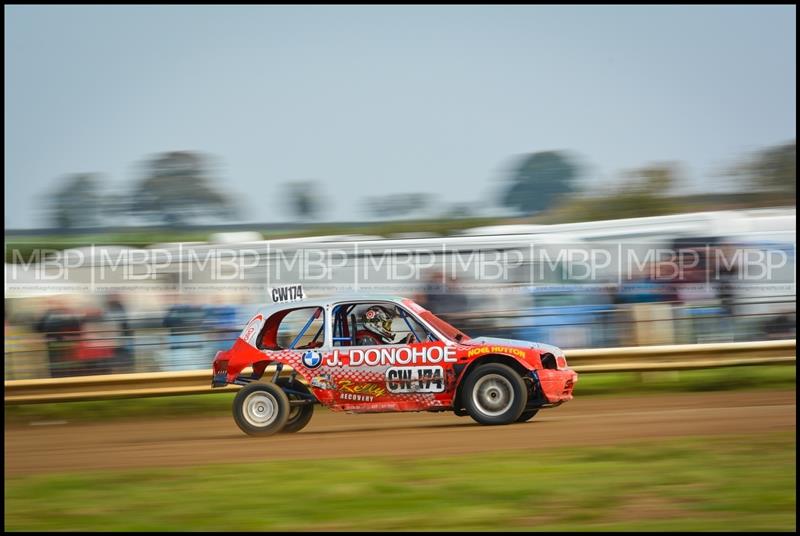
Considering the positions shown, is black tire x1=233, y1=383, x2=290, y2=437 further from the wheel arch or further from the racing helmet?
the wheel arch

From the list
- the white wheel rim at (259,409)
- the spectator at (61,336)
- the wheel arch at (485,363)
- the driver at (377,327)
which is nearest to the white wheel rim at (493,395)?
the wheel arch at (485,363)

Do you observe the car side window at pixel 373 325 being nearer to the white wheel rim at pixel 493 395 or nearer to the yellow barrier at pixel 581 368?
the white wheel rim at pixel 493 395

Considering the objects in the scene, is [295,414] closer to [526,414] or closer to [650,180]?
[526,414]

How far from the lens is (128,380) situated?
13.8 meters

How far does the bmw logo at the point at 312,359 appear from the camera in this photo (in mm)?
10367

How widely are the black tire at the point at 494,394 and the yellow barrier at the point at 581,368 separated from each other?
12.8 ft

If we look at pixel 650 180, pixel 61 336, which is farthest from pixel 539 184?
pixel 61 336

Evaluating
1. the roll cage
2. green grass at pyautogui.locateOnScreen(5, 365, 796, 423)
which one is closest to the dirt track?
the roll cage

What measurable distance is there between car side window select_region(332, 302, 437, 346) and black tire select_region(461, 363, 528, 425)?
2.56 feet

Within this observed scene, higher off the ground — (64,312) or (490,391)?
(64,312)

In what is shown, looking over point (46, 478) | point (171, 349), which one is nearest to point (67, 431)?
point (171, 349)

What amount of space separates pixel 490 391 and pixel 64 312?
7898mm

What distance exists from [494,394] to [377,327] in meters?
1.44

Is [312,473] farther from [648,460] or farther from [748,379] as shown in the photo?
[748,379]
